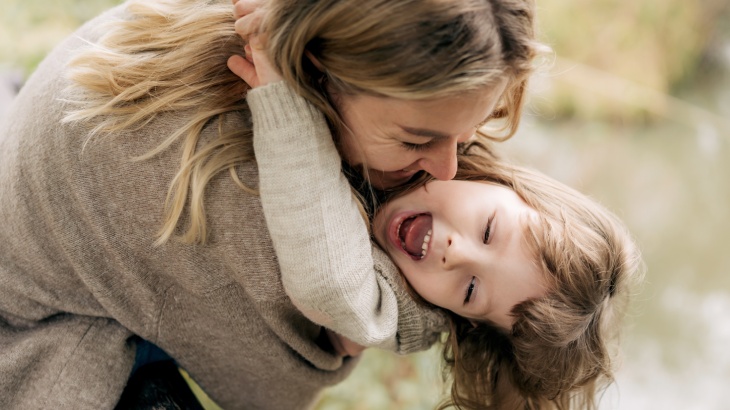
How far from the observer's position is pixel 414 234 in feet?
5.01

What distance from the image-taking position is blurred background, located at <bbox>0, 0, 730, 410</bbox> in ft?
9.17

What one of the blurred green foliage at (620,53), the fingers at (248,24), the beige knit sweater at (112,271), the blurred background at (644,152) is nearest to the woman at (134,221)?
the beige knit sweater at (112,271)

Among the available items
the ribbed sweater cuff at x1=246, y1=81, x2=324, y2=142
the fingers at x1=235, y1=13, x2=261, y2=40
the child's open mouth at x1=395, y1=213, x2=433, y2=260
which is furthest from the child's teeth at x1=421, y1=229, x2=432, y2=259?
the fingers at x1=235, y1=13, x2=261, y2=40

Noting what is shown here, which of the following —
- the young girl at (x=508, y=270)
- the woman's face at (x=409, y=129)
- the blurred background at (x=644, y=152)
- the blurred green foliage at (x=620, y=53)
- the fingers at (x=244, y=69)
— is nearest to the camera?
the woman's face at (x=409, y=129)

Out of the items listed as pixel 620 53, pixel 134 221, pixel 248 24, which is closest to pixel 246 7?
pixel 248 24

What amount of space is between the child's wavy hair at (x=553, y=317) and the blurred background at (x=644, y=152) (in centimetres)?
24

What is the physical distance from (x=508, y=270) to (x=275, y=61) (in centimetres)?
65

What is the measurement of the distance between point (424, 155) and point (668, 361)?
255 cm

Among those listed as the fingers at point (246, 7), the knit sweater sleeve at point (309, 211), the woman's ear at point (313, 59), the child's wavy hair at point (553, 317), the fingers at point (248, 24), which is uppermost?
the fingers at point (246, 7)

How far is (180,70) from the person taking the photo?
1.33 meters

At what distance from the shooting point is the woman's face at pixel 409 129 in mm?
1200

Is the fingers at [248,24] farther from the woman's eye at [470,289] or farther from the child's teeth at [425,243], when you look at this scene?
the woman's eye at [470,289]

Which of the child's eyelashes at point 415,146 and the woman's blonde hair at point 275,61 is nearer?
the woman's blonde hair at point 275,61

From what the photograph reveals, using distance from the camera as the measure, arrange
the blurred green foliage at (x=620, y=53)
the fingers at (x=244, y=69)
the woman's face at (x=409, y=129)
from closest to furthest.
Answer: the woman's face at (x=409, y=129) < the fingers at (x=244, y=69) < the blurred green foliage at (x=620, y=53)
